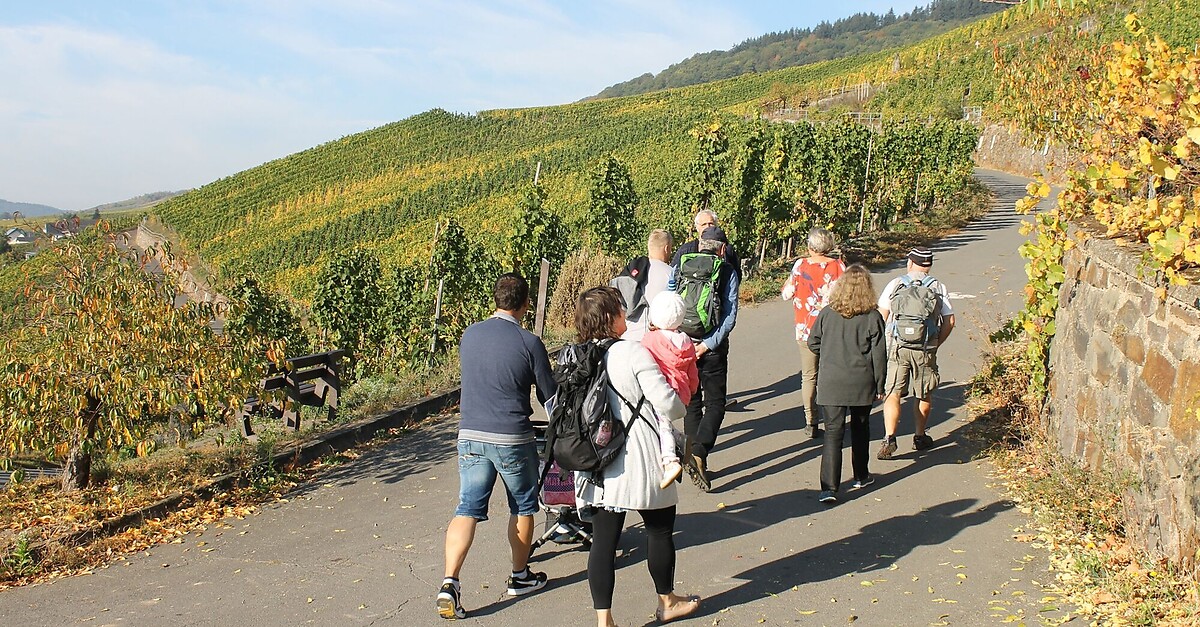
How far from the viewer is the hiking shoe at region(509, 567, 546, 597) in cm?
516

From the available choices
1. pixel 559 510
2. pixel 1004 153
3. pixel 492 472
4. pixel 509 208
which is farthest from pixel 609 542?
pixel 1004 153

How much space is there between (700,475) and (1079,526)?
A: 2325 millimetres

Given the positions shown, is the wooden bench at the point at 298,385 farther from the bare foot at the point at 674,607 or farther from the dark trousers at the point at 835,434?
the bare foot at the point at 674,607

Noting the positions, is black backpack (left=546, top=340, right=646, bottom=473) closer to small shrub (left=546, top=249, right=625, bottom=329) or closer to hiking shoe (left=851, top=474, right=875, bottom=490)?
hiking shoe (left=851, top=474, right=875, bottom=490)

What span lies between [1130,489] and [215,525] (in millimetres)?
5435

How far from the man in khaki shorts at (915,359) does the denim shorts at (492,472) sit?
134 inches

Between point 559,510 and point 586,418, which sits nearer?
point 586,418

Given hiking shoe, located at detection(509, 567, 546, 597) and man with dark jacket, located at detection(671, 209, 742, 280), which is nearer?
hiking shoe, located at detection(509, 567, 546, 597)

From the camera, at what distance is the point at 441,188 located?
41938mm

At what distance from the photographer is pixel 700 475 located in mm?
6707

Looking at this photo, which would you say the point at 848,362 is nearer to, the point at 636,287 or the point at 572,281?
the point at 636,287

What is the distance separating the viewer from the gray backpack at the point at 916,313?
7141 millimetres

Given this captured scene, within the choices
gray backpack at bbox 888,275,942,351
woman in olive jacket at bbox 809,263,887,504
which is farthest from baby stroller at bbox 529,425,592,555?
gray backpack at bbox 888,275,942,351

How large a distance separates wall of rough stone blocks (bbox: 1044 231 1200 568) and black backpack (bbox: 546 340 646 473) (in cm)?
250
